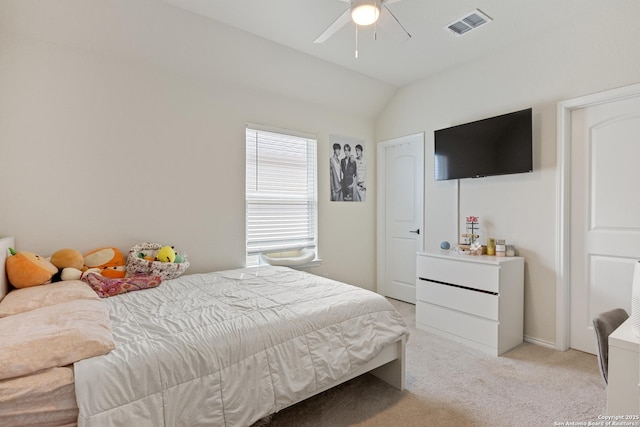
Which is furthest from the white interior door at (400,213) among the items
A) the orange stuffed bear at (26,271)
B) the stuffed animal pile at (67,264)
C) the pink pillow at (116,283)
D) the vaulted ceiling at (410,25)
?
the orange stuffed bear at (26,271)

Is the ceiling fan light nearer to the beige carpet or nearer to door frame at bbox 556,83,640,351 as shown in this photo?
door frame at bbox 556,83,640,351

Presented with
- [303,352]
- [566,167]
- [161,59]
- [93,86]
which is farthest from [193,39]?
[566,167]

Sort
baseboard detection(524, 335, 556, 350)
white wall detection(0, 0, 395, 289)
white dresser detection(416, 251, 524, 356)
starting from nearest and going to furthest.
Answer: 1. white wall detection(0, 0, 395, 289)
2. white dresser detection(416, 251, 524, 356)
3. baseboard detection(524, 335, 556, 350)

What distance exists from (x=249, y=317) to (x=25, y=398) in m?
0.85

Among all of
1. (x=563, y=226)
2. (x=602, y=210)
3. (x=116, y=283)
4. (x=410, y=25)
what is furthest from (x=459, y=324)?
(x=116, y=283)

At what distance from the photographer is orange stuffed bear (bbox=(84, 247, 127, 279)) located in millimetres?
2393

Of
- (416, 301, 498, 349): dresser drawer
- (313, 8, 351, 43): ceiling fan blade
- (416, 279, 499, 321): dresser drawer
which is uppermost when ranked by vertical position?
(313, 8, 351, 43): ceiling fan blade

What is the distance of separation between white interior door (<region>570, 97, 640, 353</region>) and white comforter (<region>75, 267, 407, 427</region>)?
5.88 ft

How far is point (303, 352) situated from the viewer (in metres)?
1.63

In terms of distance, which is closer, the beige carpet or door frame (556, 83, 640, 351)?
the beige carpet

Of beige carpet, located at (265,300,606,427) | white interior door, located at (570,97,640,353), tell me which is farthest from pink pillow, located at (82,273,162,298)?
white interior door, located at (570,97,640,353)

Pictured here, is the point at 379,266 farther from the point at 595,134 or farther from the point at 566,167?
the point at 595,134

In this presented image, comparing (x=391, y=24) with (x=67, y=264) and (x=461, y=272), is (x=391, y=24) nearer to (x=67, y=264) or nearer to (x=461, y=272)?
(x=461, y=272)

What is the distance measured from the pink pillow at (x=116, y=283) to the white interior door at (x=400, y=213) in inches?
112
